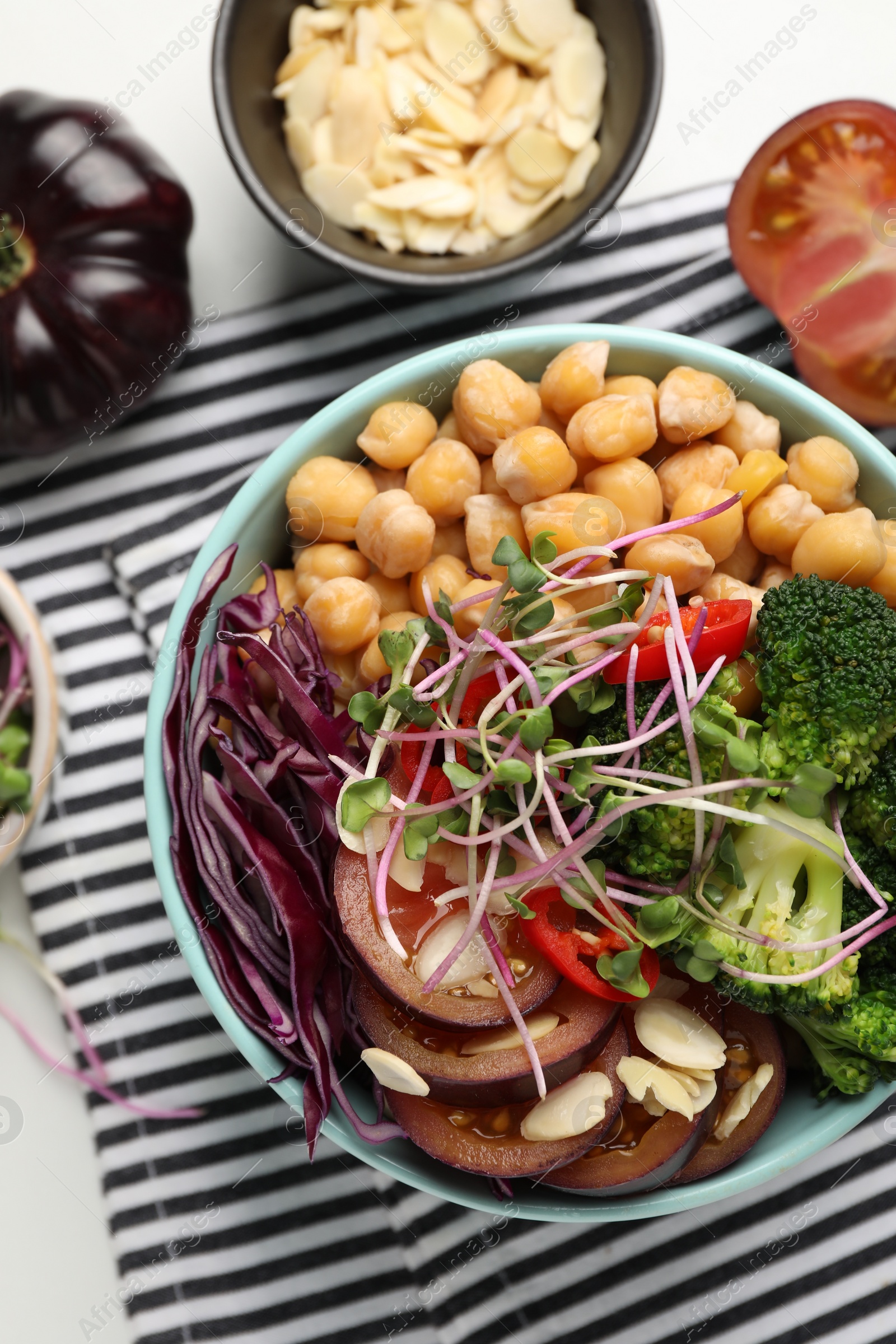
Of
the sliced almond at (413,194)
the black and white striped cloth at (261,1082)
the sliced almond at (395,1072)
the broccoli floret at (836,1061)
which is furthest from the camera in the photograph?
the black and white striped cloth at (261,1082)

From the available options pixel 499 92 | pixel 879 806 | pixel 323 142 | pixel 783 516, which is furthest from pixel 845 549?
pixel 323 142

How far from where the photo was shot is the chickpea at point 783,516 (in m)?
1.67

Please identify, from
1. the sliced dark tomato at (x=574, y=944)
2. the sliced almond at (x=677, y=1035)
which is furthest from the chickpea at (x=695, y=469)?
the sliced almond at (x=677, y=1035)

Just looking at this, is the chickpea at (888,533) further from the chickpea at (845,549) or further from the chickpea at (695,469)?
the chickpea at (695,469)

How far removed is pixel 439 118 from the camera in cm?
193

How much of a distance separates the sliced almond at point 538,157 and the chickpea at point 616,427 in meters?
0.51

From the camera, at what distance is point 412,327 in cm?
206

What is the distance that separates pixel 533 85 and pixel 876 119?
0.62m

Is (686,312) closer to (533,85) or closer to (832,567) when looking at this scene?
(533,85)

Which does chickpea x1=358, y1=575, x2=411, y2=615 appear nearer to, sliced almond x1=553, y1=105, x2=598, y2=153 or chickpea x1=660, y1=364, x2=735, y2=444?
chickpea x1=660, y1=364, x2=735, y2=444

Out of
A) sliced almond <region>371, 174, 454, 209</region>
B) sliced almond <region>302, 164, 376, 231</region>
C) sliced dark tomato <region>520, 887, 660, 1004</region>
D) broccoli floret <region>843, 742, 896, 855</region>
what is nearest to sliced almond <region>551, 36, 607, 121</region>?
sliced almond <region>371, 174, 454, 209</region>

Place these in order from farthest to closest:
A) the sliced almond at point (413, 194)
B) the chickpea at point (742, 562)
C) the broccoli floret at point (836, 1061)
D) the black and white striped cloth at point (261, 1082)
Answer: the black and white striped cloth at point (261, 1082) → the sliced almond at point (413, 194) → the chickpea at point (742, 562) → the broccoli floret at point (836, 1061)

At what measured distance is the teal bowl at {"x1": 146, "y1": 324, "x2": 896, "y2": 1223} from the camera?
160 centimetres

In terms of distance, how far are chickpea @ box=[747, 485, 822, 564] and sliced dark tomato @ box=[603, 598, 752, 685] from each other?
187mm
